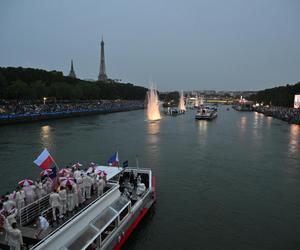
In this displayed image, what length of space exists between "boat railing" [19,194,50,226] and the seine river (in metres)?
5.65

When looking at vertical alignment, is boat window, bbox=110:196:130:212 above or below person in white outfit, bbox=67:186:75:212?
below

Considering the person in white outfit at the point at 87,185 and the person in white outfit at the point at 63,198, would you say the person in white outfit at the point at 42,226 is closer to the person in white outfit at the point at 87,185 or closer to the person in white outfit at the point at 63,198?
the person in white outfit at the point at 63,198

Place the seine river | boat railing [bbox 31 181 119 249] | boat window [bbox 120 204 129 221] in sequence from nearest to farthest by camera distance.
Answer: boat railing [bbox 31 181 119 249], boat window [bbox 120 204 129 221], the seine river

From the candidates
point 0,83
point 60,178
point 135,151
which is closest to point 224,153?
point 135,151

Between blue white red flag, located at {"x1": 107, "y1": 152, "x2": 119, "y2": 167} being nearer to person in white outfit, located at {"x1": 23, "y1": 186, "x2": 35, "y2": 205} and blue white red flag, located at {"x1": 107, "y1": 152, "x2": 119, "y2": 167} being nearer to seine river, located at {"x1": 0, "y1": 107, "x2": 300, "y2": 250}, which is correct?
seine river, located at {"x1": 0, "y1": 107, "x2": 300, "y2": 250}

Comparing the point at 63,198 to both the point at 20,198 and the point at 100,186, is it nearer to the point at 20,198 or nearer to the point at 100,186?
the point at 20,198

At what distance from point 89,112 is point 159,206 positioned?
3741 inches

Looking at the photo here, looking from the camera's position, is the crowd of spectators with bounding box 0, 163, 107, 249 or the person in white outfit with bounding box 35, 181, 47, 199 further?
the person in white outfit with bounding box 35, 181, 47, 199

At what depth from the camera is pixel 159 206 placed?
21125 mm

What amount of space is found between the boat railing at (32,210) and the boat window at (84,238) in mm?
2321

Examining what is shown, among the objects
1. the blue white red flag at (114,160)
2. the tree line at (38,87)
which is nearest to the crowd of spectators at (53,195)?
the blue white red flag at (114,160)

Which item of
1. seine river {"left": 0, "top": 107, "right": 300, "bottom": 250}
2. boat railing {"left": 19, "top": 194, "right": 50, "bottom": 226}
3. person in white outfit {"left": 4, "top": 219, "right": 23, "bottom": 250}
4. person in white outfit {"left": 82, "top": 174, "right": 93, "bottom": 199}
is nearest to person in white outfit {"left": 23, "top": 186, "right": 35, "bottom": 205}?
boat railing {"left": 19, "top": 194, "right": 50, "bottom": 226}

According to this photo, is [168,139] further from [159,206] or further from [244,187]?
[159,206]

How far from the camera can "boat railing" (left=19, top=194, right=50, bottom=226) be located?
11977 mm
